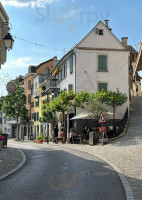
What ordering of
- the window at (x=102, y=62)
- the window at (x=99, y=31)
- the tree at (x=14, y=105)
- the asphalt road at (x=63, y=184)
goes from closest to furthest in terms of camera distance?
the asphalt road at (x=63, y=184) < the window at (x=102, y=62) < the window at (x=99, y=31) < the tree at (x=14, y=105)

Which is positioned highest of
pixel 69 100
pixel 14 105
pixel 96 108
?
pixel 14 105

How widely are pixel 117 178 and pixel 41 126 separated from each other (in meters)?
44.2

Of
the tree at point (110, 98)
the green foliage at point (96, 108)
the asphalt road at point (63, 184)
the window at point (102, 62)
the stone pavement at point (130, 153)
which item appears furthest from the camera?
the window at point (102, 62)

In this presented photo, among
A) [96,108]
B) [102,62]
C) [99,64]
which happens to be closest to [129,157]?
[96,108]

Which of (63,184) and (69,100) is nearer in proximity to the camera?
(63,184)

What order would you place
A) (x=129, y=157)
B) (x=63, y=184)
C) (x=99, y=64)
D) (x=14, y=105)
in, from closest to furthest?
(x=63, y=184) < (x=129, y=157) < (x=99, y=64) < (x=14, y=105)

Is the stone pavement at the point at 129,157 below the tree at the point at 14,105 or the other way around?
below

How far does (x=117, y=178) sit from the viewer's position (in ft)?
31.0

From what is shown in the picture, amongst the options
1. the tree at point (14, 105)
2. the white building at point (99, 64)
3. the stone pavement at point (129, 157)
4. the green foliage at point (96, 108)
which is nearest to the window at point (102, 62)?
the white building at point (99, 64)

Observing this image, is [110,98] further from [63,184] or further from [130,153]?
[63,184]

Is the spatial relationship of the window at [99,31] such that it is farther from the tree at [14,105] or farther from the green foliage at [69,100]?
the tree at [14,105]

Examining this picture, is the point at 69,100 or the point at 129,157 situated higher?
the point at 69,100

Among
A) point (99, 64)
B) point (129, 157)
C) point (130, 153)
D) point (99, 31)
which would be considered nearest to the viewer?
point (129, 157)

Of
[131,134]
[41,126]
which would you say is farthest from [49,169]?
[41,126]
